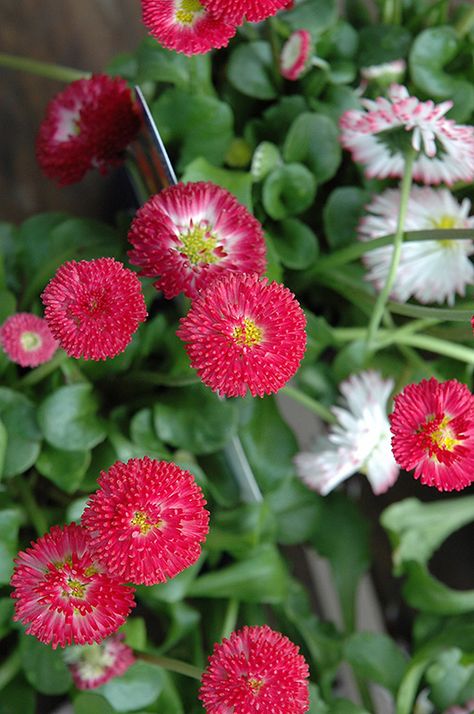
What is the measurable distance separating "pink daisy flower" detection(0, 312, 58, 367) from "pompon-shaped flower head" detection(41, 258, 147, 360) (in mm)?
100

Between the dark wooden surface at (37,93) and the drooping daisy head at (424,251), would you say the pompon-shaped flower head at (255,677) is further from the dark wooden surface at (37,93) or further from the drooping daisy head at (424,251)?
the dark wooden surface at (37,93)

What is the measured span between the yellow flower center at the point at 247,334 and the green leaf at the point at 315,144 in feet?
0.84

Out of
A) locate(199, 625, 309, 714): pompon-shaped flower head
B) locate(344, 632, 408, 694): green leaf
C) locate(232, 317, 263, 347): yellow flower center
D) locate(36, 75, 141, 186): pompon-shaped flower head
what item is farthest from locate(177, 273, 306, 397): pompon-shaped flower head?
locate(344, 632, 408, 694): green leaf

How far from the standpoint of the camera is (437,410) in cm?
36

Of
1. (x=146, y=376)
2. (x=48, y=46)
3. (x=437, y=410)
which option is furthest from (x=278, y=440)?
(x=48, y=46)

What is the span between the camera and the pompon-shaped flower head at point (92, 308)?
343mm

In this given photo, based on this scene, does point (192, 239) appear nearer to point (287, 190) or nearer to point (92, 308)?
point (92, 308)

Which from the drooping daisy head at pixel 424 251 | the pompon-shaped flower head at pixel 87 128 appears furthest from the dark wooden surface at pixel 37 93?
the drooping daisy head at pixel 424 251

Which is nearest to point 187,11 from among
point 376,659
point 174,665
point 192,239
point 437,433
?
point 192,239

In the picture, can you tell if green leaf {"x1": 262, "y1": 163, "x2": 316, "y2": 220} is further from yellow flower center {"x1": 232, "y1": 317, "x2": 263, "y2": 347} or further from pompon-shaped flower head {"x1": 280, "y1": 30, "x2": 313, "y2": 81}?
yellow flower center {"x1": 232, "y1": 317, "x2": 263, "y2": 347}

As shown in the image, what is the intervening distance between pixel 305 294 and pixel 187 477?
33 cm

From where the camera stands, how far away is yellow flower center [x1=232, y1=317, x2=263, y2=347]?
330 mm

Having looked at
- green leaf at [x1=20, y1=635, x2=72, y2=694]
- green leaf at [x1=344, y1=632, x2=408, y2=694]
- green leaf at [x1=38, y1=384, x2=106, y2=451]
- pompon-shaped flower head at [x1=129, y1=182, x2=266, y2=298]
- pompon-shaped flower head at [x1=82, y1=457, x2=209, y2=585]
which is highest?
pompon-shaped flower head at [x1=129, y1=182, x2=266, y2=298]

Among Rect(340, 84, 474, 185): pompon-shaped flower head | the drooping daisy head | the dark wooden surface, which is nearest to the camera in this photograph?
Rect(340, 84, 474, 185): pompon-shaped flower head
